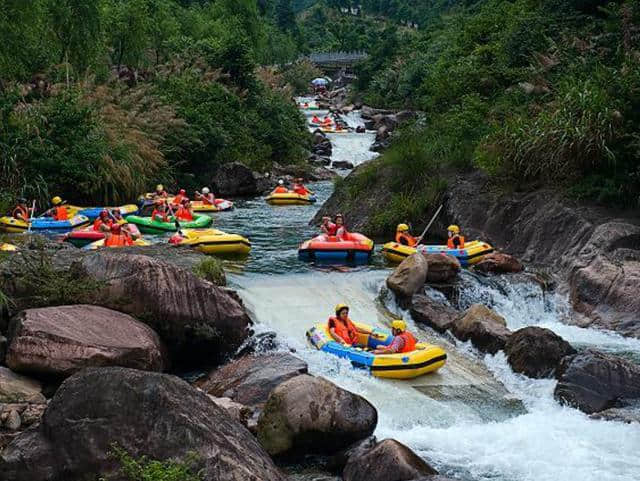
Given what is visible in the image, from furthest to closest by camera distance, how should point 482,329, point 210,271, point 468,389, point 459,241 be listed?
1. point 459,241
2. point 210,271
3. point 482,329
4. point 468,389

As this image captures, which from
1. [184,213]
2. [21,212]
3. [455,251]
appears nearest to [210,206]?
[184,213]

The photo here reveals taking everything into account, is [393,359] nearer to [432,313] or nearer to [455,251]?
[432,313]

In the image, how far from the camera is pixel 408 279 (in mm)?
13805

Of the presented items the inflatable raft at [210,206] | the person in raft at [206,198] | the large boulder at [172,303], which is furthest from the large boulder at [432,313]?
the person in raft at [206,198]

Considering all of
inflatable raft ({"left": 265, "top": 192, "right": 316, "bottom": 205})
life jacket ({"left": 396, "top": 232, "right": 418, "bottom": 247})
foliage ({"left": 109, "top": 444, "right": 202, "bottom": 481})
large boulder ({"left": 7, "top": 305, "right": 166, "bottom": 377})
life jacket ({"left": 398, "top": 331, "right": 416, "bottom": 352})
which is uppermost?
foliage ({"left": 109, "top": 444, "right": 202, "bottom": 481})

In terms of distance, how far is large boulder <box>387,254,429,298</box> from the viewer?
13.8 m

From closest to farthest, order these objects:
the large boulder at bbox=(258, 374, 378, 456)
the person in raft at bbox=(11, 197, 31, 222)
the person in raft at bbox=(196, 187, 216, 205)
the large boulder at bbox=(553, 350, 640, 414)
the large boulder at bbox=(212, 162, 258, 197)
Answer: the large boulder at bbox=(258, 374, 378, 456) → the large boulder at bbox=(553, 350, 640, 414) → the person in raft at bbox=(11, 197, 31, 222) → the person in raft at bbox=(196, 187, 216, 205) → the large boulder at bbox=(212, 162, 258, 197)

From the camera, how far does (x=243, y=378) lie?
9828 millimetres

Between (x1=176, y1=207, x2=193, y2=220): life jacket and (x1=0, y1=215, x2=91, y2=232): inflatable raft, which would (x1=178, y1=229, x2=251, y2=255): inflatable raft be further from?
(x1=0, y1=215, x2=91, y2=232): inflatable raft

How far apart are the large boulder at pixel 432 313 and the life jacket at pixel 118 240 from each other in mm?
5677

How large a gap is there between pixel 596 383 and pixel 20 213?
578 inches

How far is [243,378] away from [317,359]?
5.12ft

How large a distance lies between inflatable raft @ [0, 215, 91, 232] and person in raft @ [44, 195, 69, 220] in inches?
5.9

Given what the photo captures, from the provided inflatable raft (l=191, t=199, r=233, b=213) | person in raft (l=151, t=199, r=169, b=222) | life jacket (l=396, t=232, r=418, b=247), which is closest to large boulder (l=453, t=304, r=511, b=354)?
life jacket (l=396, t=232, r=418, b=247)
